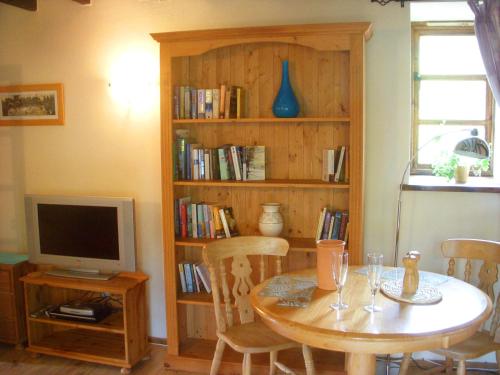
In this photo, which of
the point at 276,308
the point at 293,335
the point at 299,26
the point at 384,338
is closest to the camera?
the point at 384,338

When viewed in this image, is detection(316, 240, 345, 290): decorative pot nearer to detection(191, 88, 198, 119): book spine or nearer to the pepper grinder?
the pepper grinder

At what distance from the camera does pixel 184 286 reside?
3072 mm

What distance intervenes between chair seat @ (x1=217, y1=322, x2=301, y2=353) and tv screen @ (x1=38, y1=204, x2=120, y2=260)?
3.57 feet

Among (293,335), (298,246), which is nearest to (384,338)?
(293,335)

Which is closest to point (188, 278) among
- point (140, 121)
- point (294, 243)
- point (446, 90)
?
point (294, 243)

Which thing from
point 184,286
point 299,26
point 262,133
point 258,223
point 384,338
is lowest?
point 184,286

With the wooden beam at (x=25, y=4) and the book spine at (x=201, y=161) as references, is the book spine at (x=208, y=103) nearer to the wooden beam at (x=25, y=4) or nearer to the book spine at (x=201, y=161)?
the book spine at (x=201, y=161)

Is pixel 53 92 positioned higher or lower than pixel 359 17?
lower

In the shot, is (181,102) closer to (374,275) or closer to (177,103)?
(177,103)

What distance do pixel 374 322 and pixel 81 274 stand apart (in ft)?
6.92

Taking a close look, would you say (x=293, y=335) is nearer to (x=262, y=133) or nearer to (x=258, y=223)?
(x=258, y=223)

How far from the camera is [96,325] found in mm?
3033

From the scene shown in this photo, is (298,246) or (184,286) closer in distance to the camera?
(298,246)

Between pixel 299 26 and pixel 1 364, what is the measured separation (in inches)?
110
